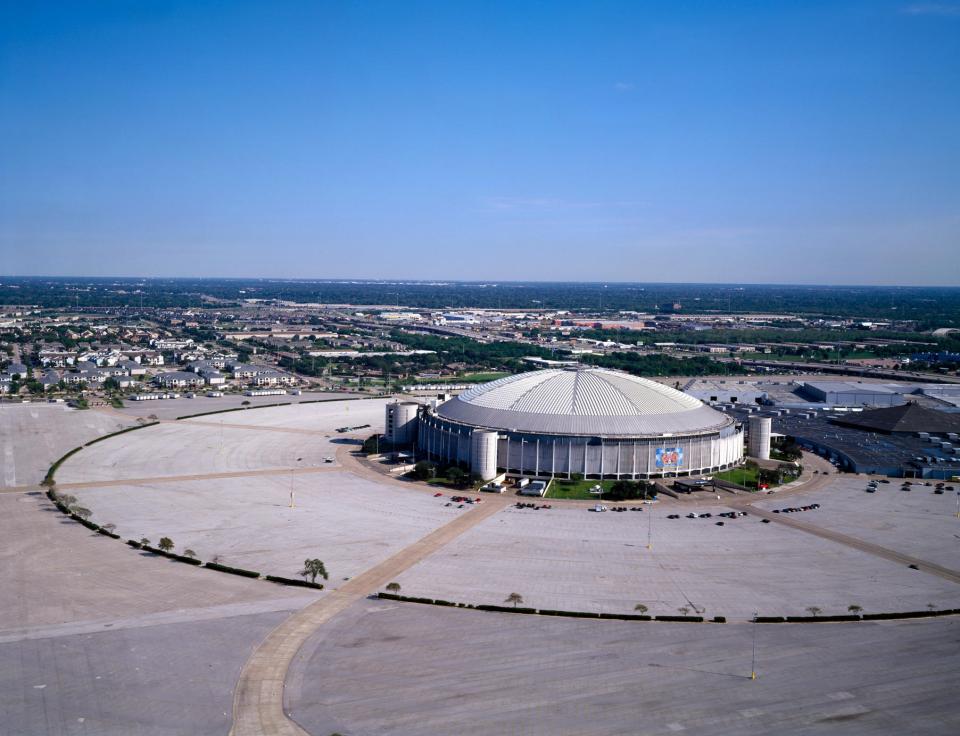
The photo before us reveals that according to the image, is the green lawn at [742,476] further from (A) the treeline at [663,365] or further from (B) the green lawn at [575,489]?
(A) the treeline at [663,365]

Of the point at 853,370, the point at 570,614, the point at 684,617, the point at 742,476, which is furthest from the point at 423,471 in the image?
the point at 853,370

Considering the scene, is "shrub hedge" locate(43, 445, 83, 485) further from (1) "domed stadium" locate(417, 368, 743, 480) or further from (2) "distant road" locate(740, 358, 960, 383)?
(2) "distant road" locate(740, 358, 960, 383)

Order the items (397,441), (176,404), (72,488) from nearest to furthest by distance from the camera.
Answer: (72,488)
(397,441)
(176,404)

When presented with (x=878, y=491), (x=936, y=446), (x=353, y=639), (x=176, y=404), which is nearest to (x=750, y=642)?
(x=353, y=639)

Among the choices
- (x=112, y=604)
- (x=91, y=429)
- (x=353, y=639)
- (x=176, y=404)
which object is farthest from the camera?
(x=176, y=404)

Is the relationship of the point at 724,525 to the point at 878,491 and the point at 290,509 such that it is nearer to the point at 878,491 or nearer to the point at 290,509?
the point at 878,491

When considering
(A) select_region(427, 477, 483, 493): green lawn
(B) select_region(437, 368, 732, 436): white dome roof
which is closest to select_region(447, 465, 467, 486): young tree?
(A) select_region(427, 477, 483, 493): green lawn

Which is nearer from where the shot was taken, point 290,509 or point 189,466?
point 290,509

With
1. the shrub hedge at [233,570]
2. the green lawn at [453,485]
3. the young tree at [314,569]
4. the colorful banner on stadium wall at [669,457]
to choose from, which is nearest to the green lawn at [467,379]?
the green lawn at [453,485]
